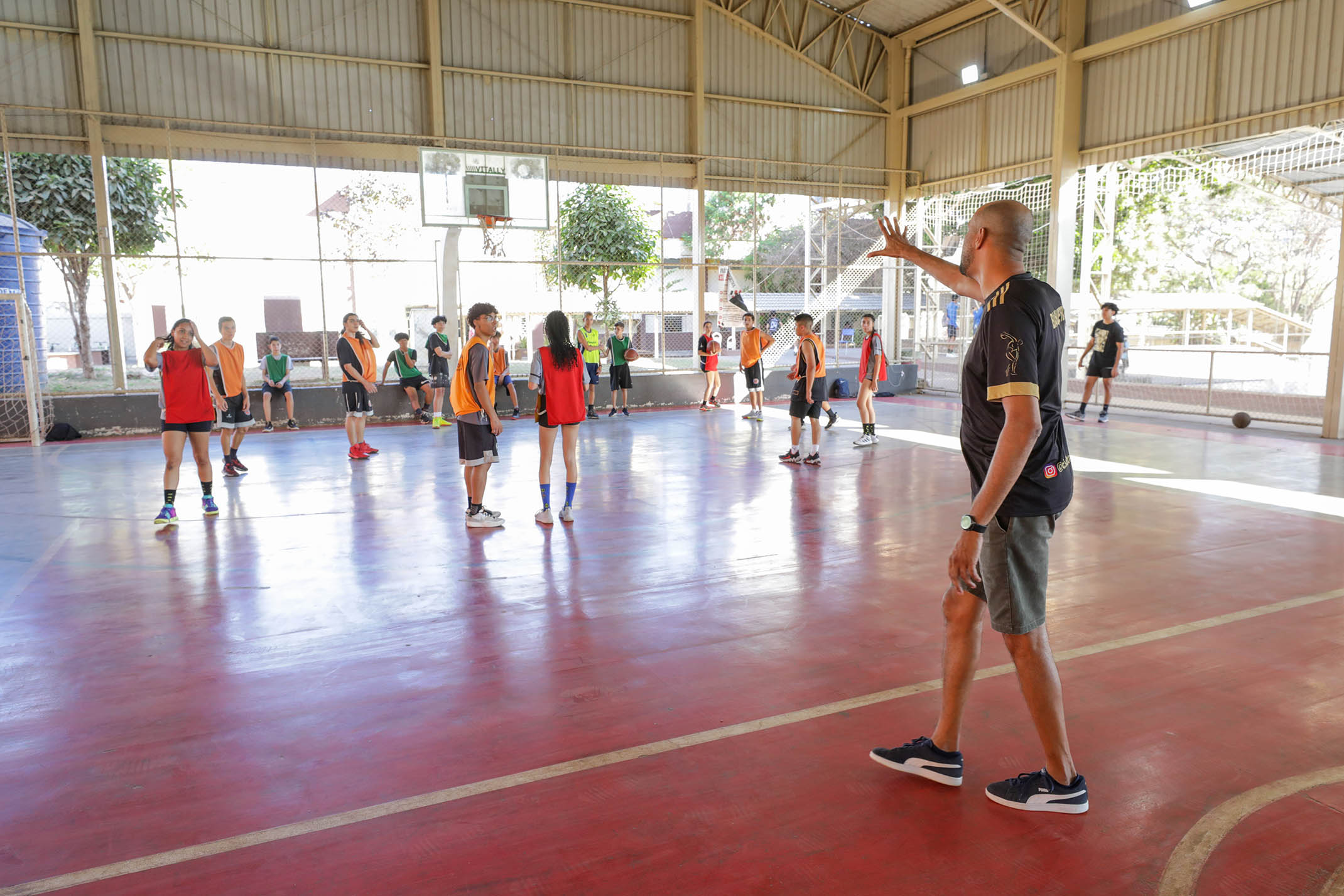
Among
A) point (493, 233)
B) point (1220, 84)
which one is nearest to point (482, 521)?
point (1220, 84)

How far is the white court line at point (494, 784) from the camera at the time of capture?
9.29 ft

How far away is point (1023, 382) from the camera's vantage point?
9.12 feet

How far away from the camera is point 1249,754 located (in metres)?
3.53

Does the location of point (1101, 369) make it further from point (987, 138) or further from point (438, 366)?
point (438, 366)

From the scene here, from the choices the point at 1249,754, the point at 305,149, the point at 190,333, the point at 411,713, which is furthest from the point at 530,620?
the point at 305,149

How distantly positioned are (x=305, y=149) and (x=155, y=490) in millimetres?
9085

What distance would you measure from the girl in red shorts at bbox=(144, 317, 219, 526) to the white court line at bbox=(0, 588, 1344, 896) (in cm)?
550

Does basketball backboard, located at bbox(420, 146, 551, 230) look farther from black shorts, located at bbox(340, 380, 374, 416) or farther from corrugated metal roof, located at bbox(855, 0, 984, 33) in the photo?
corrugated metal roof, located at bbox(855, 0, 984, 33)

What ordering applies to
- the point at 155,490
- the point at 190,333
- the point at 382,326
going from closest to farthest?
the point at 190,333 < the point at 155,490 < the point at 382,326

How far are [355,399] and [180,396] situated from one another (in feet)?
12.9

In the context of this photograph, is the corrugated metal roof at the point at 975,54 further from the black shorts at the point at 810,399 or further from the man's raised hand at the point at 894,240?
the man's raised hand at the point at 894,240

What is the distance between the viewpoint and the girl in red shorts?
7645 mm

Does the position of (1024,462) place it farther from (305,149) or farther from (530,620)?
(305,149)

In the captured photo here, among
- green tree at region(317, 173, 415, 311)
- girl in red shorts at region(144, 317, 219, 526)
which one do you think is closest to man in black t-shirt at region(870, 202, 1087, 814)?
girl in red shorts at region(144, 317, 219, 526)
